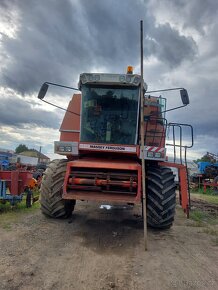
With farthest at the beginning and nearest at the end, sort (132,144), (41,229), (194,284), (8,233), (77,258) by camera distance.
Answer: (132,144) → (41,229) → (8,233) → (77,258) → (194,284)

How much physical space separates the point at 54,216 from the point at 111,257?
2.72 meters

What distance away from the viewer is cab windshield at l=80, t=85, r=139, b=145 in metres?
7.18

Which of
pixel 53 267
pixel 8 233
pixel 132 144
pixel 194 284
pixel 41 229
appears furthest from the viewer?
pixel 132 144

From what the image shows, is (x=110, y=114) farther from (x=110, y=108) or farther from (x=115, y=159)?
(x=115, y=159)

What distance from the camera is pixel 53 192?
22.4ft

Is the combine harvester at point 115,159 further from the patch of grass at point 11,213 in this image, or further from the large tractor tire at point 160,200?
the patch of grass at point 11,213

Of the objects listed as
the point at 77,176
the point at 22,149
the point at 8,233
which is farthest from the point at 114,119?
the point at 22,149

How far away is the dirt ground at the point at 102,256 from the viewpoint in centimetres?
377

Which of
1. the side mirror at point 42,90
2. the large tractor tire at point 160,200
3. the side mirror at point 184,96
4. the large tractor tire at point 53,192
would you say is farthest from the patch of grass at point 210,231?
the side mirror at point 42,90

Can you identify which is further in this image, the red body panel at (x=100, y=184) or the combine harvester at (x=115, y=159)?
the combine harvester at (x=115, y=159)

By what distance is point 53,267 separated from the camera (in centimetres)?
418

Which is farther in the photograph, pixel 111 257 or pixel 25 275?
pixel 111 257

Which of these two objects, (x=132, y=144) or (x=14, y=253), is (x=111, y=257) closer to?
(x=14, y=253)

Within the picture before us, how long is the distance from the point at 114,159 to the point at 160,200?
1.58 metres
